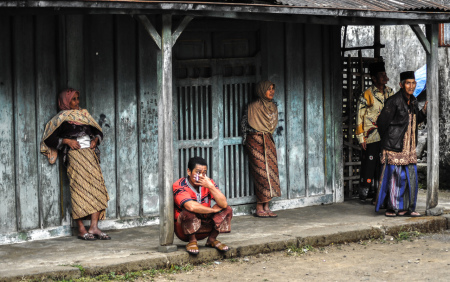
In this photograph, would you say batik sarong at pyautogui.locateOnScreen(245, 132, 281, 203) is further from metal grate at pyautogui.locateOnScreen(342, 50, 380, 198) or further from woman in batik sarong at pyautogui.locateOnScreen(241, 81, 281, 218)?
metal grate at pyautogui.locateOnScreen(342, 50, 380, 198)

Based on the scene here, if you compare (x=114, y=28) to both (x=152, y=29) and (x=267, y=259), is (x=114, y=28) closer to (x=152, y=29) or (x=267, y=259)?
(x=152, y=29)

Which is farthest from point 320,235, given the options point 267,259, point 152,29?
point 152,29

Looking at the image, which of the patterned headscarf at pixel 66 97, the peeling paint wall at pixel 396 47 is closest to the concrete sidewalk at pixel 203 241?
the patterned headscarf at pixel 66 97

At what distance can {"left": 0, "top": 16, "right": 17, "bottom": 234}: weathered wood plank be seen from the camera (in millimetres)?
8766

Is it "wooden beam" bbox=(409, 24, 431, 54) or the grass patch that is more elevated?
"wooden beam" bbox=(409, 24, 431, 54)

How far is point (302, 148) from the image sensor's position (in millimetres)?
11328

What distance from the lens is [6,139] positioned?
29.0 feet

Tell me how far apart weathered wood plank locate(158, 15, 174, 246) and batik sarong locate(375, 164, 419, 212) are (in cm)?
336

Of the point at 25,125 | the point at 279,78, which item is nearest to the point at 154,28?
the point at 25,125

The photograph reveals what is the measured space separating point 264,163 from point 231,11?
2.72 m

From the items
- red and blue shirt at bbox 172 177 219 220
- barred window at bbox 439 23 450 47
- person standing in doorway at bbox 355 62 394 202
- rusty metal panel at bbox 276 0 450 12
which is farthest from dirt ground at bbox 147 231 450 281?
barred window at bbox 439 23 450 47

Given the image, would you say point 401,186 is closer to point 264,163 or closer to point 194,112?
point 264,163

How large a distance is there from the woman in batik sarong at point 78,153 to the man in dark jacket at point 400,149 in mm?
3675

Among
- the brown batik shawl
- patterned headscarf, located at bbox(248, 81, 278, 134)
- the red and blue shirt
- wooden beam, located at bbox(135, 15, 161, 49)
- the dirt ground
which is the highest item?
wooden beam, located at bbox(135, 15, 161, 49)
